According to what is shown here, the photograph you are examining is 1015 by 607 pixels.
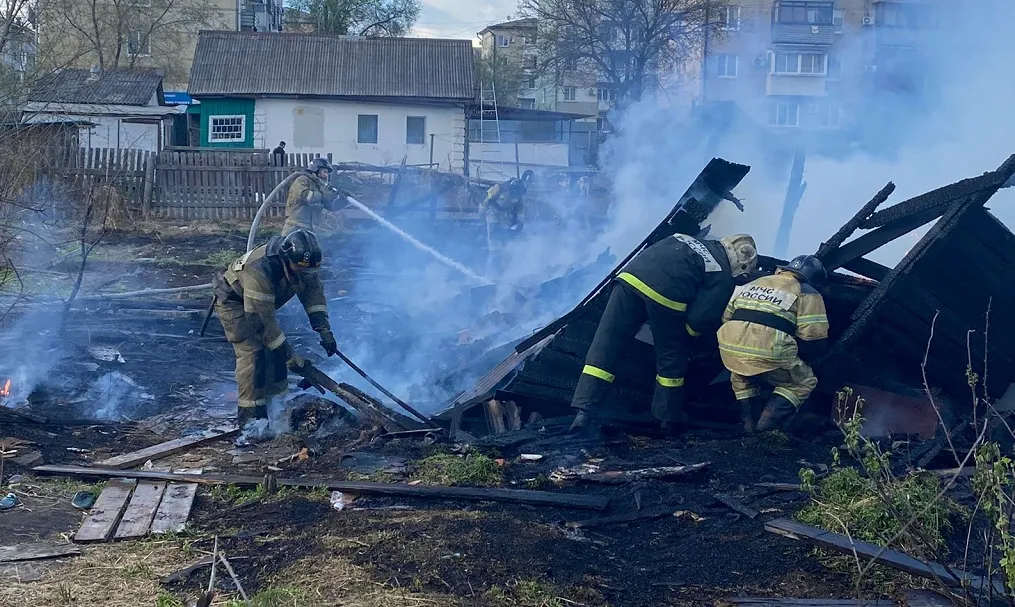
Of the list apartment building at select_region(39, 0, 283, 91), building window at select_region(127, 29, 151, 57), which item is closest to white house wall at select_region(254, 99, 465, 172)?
apartment building at select_region(39, 0, 283, 91)

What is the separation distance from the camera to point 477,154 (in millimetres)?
31672

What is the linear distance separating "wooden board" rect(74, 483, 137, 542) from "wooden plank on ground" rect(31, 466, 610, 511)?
0.44 feet

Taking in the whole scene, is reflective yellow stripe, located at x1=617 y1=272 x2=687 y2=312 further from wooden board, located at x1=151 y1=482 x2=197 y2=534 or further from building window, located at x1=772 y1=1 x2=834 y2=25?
building window, located at x1=772 y1=1 x2=834 y2=25

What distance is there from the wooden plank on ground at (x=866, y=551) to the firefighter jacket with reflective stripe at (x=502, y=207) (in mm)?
→ 12367

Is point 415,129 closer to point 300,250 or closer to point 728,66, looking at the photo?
point 728,66

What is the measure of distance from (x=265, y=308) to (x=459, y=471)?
223 centimetres

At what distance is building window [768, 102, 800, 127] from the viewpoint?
14.1 metres

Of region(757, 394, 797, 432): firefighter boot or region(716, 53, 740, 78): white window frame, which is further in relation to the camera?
region(716, 53, 740, 78): white window frame

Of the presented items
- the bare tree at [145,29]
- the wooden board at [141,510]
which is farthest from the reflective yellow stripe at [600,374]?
the bare tree at [145,29]

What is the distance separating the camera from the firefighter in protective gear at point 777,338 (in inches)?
251

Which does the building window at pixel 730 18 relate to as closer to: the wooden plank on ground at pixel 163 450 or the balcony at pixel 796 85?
the balcony at pixel 796 85

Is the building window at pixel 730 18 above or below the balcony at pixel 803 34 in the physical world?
above

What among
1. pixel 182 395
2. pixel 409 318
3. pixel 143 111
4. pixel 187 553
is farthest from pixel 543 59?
pixel 187 553

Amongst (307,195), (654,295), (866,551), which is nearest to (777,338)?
(654,295)
